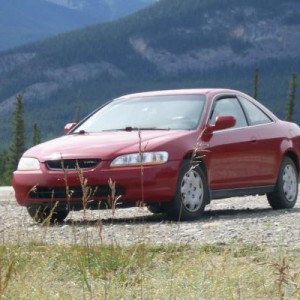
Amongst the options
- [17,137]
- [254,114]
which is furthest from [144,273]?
[17,137]

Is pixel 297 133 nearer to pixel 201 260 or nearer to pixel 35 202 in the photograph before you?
pixel 35 202

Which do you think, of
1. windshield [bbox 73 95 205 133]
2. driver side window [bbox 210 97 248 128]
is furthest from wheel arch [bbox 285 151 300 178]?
windshield [bbox 73 95 205 133]

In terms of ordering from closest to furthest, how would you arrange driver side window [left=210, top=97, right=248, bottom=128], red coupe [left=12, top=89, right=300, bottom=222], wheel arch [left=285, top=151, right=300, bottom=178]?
→ red coupe [left=12, top=89, right=300, bottom=222]
driver side window [left=210, top=97, right=248, bottom=128]
wheel arch [left=285, top=151, right=300, bottom=178]

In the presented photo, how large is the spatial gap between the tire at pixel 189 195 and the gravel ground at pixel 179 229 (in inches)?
5.8

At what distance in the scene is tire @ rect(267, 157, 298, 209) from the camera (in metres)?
14.0

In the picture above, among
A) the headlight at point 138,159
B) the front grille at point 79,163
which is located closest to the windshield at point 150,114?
the headlight at point 138,159

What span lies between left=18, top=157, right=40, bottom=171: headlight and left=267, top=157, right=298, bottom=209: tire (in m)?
3.26

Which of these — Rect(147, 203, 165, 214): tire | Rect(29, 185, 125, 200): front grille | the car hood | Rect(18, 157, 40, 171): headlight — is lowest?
Rect(147, 203, 165, 214): tire

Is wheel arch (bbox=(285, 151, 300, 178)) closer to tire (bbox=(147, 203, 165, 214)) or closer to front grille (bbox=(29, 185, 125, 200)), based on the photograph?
tire (bbox=(147, 203, 165, 214))

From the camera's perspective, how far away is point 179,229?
1082cm

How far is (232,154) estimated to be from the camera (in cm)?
1327

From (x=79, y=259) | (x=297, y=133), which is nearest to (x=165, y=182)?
(x=297, y=133)

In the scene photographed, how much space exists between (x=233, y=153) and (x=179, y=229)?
2.66 m

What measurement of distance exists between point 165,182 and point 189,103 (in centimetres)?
175
